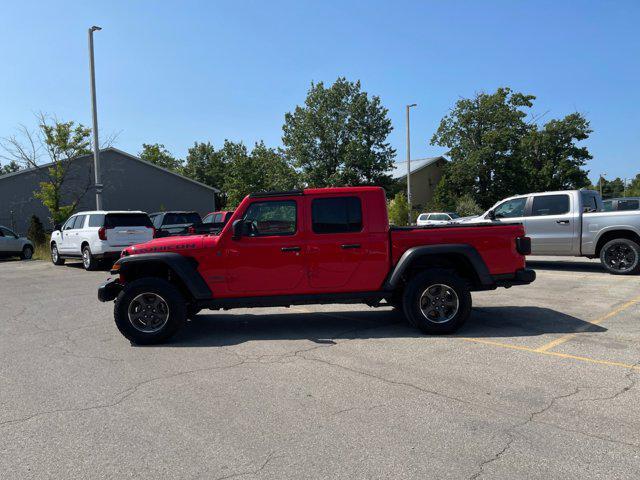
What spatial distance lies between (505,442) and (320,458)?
1303 mm

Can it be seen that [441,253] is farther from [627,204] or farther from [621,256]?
[627,204]

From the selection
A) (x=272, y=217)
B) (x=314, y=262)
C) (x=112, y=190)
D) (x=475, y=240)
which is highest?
(x=112, y=190)

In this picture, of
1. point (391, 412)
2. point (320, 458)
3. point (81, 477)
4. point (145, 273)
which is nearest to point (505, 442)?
point (391, 412)

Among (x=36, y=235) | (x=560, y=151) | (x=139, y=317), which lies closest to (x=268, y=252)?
(x=139, y=317)

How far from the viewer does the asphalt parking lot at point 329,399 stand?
3312 millimetres

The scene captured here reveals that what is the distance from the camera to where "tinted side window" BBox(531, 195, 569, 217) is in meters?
12.2

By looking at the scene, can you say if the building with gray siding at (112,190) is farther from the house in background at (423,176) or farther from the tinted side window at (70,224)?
the house in background at (423,176)

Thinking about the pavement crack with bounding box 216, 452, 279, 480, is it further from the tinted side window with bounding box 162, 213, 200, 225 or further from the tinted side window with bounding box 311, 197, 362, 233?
the tinted side window with bounding box 162, 213, 200, 225

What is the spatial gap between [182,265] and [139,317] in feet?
2.97

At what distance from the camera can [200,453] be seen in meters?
3.47

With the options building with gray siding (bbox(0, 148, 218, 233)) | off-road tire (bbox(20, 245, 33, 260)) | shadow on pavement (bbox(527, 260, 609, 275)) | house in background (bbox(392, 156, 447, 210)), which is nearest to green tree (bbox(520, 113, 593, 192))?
house in background (bbox(392, 156, 447, 210))

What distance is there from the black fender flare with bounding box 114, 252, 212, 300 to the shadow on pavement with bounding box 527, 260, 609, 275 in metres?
9.89

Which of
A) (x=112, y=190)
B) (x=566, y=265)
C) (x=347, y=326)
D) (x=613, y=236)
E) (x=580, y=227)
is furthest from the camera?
(x=112, y=190)

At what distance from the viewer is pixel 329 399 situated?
441 cm
